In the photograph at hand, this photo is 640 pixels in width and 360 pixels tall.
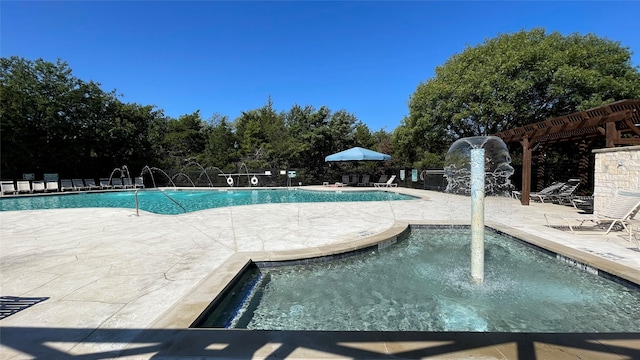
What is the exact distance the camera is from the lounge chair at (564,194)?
9.63m

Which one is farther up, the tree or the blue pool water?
the tree

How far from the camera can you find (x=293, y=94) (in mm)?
27188

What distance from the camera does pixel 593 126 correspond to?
26.0 feet

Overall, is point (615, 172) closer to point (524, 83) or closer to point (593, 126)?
point (593, 126)

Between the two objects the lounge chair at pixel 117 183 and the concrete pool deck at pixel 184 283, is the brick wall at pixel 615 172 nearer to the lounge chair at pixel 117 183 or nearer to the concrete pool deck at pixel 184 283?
the concrete pool deck at pixel 184 283

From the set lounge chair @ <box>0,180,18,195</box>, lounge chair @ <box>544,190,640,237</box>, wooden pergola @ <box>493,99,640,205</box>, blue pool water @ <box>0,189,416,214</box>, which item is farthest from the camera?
lounge chair @ <box>0,180,18,195</box>

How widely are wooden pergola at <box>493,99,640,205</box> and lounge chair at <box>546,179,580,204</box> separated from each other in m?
1.24

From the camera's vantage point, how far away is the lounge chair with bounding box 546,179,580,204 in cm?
963

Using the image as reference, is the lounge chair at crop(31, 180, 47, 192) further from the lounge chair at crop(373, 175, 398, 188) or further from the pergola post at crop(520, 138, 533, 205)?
the pergola post at crop(520, 138, 533, 205)

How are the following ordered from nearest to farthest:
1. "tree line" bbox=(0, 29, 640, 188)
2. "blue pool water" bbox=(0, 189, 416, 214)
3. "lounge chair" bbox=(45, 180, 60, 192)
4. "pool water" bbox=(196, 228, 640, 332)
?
1. "pool water" bbox=(196, 228, 640, 332)
2. "tree line" bbox=(0, 29, 640, 188)
3. "blue pool water" bbox=(0, 189, 416, 214)
4. "lounge chair" bbox=(45, 180, 60, 192)

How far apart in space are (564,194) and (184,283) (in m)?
11.6

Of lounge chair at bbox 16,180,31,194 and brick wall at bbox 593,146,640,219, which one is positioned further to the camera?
lounge chair at bbox 16,180,31,194

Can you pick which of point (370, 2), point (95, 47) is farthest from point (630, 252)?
point (95, 47)

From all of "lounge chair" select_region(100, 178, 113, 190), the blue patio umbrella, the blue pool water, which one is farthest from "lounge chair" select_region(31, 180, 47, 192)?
the blue patio umbrella
